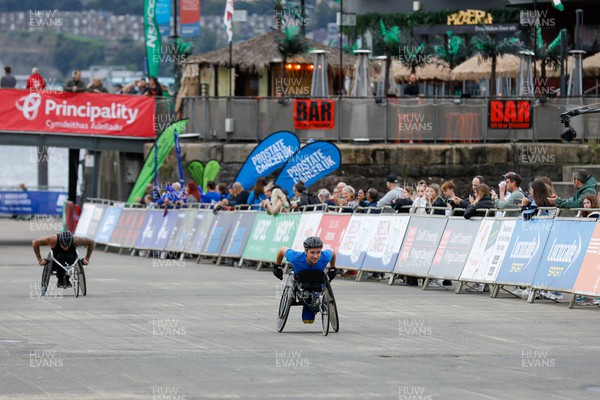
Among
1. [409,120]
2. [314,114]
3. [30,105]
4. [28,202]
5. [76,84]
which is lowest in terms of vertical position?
[28,202]

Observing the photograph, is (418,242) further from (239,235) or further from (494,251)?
(239,235)

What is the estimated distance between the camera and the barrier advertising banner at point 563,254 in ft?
66.8

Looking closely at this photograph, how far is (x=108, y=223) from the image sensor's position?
136 feet

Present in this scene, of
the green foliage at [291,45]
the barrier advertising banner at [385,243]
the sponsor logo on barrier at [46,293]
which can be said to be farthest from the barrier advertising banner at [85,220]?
the barrier advertising banner at [385,243]

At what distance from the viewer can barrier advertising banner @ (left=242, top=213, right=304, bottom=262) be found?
29.8 meters

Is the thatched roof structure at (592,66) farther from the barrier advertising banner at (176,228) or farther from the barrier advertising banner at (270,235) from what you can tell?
the barrier advertising banner at (270,235)

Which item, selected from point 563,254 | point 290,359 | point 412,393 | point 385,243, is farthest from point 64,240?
point 412,393

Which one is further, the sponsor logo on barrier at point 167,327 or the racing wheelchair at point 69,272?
the racing wheelchair at point 69,272

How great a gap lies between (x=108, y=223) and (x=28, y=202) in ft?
69.9

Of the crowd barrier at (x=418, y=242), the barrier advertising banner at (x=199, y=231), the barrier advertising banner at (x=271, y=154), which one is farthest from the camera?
the barrier advertising banner at (x=199, y=231)

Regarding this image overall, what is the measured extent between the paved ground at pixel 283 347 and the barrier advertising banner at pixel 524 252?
0.46m

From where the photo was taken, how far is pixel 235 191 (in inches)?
1339

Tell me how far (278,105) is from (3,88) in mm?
8429

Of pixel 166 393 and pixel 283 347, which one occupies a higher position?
pixel 166 393
